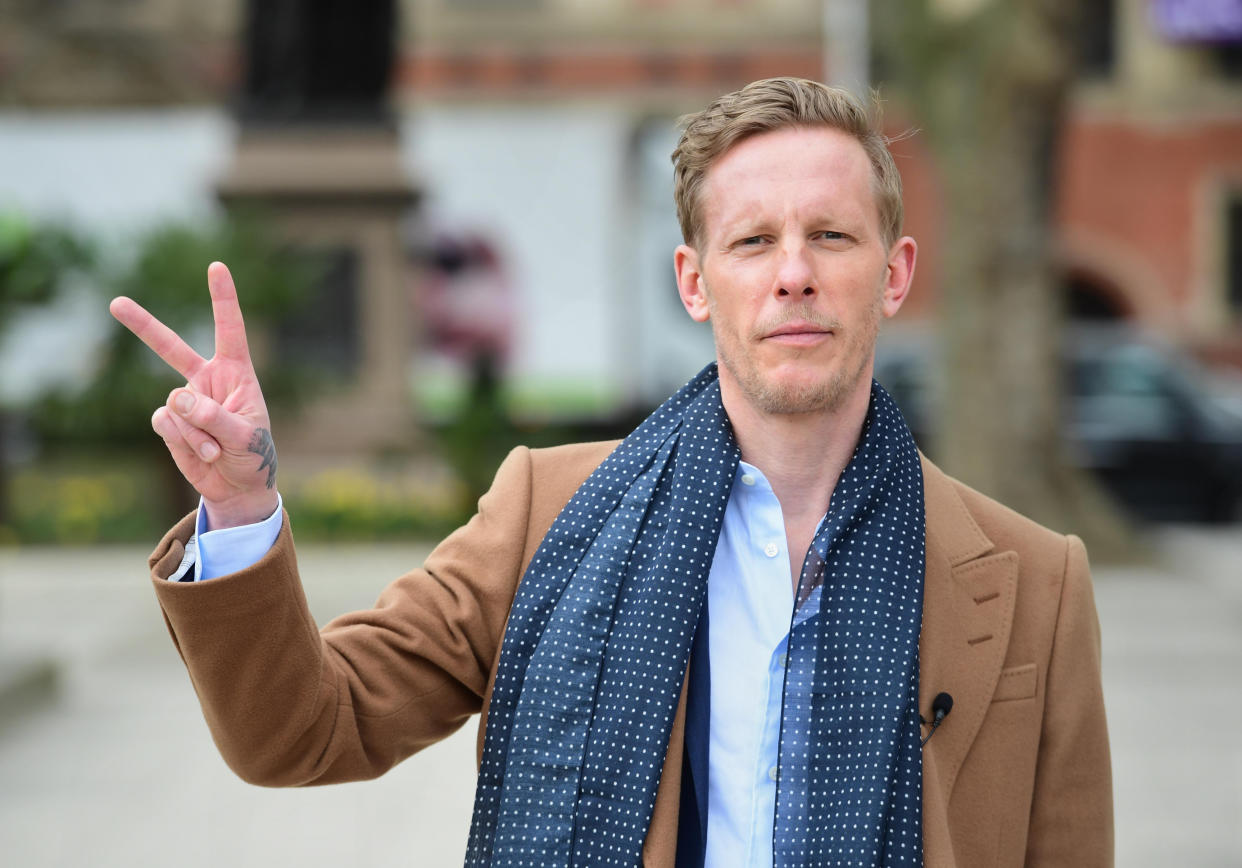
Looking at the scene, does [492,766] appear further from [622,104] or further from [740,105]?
[622,104]

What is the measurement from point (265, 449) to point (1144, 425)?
1390cm

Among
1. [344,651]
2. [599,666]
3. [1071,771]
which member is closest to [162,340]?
[344,651]

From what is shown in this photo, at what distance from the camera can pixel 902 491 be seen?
220 centimetres

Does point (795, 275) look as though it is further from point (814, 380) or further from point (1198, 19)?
point (1198, 19)

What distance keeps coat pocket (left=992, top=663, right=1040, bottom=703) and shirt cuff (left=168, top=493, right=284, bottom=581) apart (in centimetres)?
98

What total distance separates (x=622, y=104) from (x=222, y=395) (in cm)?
2460

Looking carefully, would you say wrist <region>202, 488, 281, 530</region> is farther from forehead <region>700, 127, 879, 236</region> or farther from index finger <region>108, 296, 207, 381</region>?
forehead <region>700, 127, 879, 236</region>

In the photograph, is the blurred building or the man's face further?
the blurred building

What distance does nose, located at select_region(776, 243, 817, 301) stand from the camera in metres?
2.02

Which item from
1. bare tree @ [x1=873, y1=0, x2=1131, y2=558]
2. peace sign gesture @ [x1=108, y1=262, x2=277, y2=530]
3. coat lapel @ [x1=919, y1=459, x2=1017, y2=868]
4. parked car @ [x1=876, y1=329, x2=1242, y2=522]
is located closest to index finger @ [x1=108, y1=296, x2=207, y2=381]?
peace sign gesture @ [x1=108, y1=262, x2=277, y2=530]

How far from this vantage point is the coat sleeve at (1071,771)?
2.12m

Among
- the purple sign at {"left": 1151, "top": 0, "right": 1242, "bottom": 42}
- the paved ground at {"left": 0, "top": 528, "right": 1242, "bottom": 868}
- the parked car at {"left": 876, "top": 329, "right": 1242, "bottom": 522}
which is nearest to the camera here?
the paved ground at {"left": 0, "top": 528, "right": 1242, "bottom": 868}

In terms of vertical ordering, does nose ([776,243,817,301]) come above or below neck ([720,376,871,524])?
above

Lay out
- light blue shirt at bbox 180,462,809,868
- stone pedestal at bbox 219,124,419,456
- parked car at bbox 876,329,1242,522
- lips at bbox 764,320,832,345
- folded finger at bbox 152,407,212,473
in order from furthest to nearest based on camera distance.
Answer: parked car at bbox 876,329,1242,522
stone pedestal at bbox 219,124,419,456
lips at bbox 764,320,832,345
light blue shirt at bbox 180,462,809,868
folded finger at bbox 152,407,212,473
